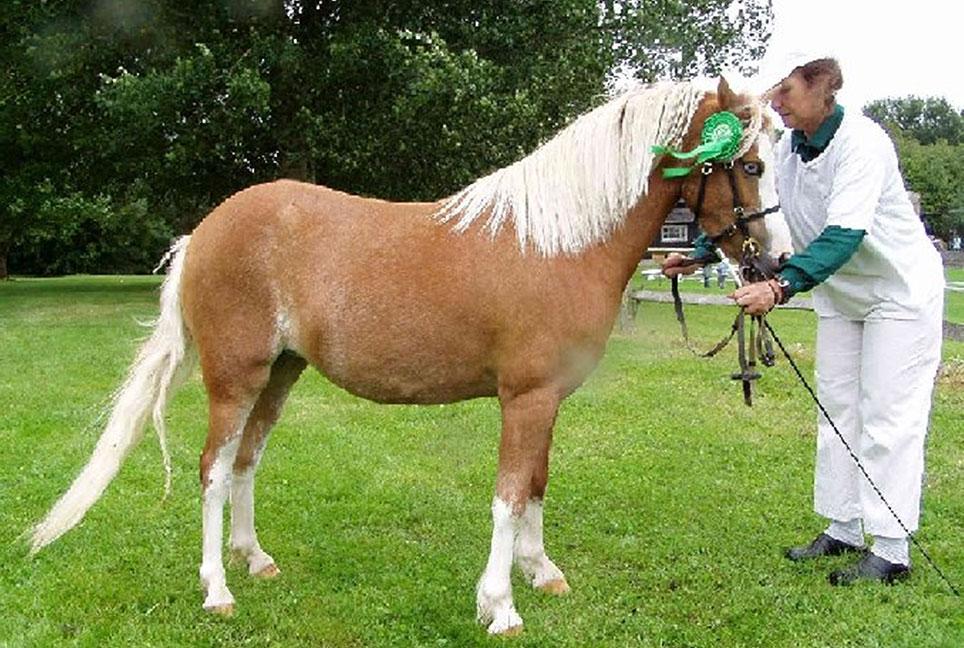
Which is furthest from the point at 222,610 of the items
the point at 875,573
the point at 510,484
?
the point at 875,573

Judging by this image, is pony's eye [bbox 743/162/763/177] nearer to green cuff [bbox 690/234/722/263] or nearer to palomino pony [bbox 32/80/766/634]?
palomino pony [bbox 32/80/766/634]

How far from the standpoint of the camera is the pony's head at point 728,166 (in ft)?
11.6

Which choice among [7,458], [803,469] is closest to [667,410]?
[803,469]

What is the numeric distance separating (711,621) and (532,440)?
42.4 inches

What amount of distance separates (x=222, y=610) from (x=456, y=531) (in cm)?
143

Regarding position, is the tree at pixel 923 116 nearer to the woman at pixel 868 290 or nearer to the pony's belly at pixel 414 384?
the woman at pixel 868 290

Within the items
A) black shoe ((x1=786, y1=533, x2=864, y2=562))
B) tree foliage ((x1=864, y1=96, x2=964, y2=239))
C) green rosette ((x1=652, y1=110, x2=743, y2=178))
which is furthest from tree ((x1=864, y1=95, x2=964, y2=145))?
green rosette ((x1=652, y1=110, x2=743, y2=178))

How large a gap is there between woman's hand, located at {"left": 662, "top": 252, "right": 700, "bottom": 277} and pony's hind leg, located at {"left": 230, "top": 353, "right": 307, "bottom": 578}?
1715 mm

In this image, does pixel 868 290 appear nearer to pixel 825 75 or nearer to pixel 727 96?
pixel 825 75

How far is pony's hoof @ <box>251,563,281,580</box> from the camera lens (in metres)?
4.29

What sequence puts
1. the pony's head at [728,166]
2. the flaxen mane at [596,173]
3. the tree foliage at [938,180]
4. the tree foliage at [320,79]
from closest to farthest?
the pony's head at [728,166], the flaxen mane at [596,173], the tree foliage at [320,79], the tree foliage at [938,180]

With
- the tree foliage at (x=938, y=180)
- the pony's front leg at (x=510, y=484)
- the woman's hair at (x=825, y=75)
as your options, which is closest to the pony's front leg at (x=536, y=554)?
the pony's front leg at (x=510, y=484)

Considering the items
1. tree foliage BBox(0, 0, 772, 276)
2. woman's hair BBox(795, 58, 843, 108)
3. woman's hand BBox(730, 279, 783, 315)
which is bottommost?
woman's hand BBox(730, 279, 783, 315)

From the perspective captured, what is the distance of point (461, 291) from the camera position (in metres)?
3.71
